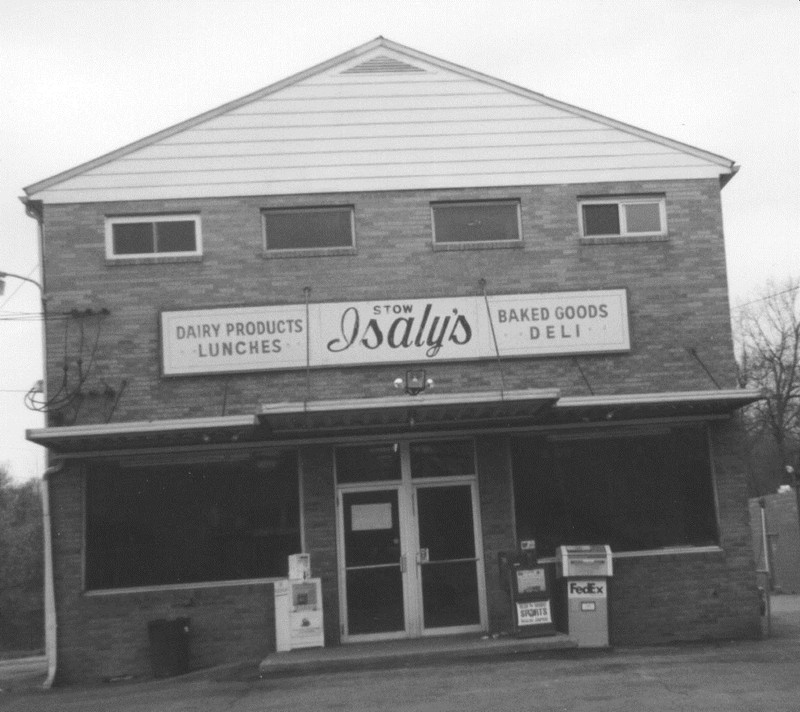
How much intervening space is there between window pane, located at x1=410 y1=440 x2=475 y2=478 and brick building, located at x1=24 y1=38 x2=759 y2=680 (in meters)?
0.03

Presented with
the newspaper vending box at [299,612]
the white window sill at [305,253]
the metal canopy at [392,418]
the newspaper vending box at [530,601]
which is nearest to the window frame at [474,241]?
the white window sill at [305,253]

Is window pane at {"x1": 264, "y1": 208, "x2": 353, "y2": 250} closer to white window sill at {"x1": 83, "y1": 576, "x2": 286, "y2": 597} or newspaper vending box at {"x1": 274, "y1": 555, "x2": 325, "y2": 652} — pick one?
newspaper vending box at {"x1": 274, "y1": 555, "x2": 325, "y2": 652}

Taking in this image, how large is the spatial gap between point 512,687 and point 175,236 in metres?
8.06

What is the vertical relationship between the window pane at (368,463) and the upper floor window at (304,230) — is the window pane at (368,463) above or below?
below

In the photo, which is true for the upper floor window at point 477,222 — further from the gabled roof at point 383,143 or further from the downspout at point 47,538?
the downspout at point 47,538

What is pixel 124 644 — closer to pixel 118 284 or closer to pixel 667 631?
pixel 118 284

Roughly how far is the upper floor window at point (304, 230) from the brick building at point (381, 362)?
0.12 ft

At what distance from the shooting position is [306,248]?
16.4 meters

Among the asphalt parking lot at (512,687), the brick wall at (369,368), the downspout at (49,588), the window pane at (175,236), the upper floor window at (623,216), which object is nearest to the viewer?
the asphalt parking lot at (512,687)

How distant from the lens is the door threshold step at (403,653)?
14188 millimetres

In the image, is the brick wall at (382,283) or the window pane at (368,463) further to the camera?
the window pane at (368,463)

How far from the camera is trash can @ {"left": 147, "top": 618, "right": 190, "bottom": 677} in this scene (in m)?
15.0

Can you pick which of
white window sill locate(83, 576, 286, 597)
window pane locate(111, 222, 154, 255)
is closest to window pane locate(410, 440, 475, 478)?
white window sill locate(83, 576, 286, 597)

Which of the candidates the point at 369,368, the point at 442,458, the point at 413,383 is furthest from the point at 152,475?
the point at 442,458
